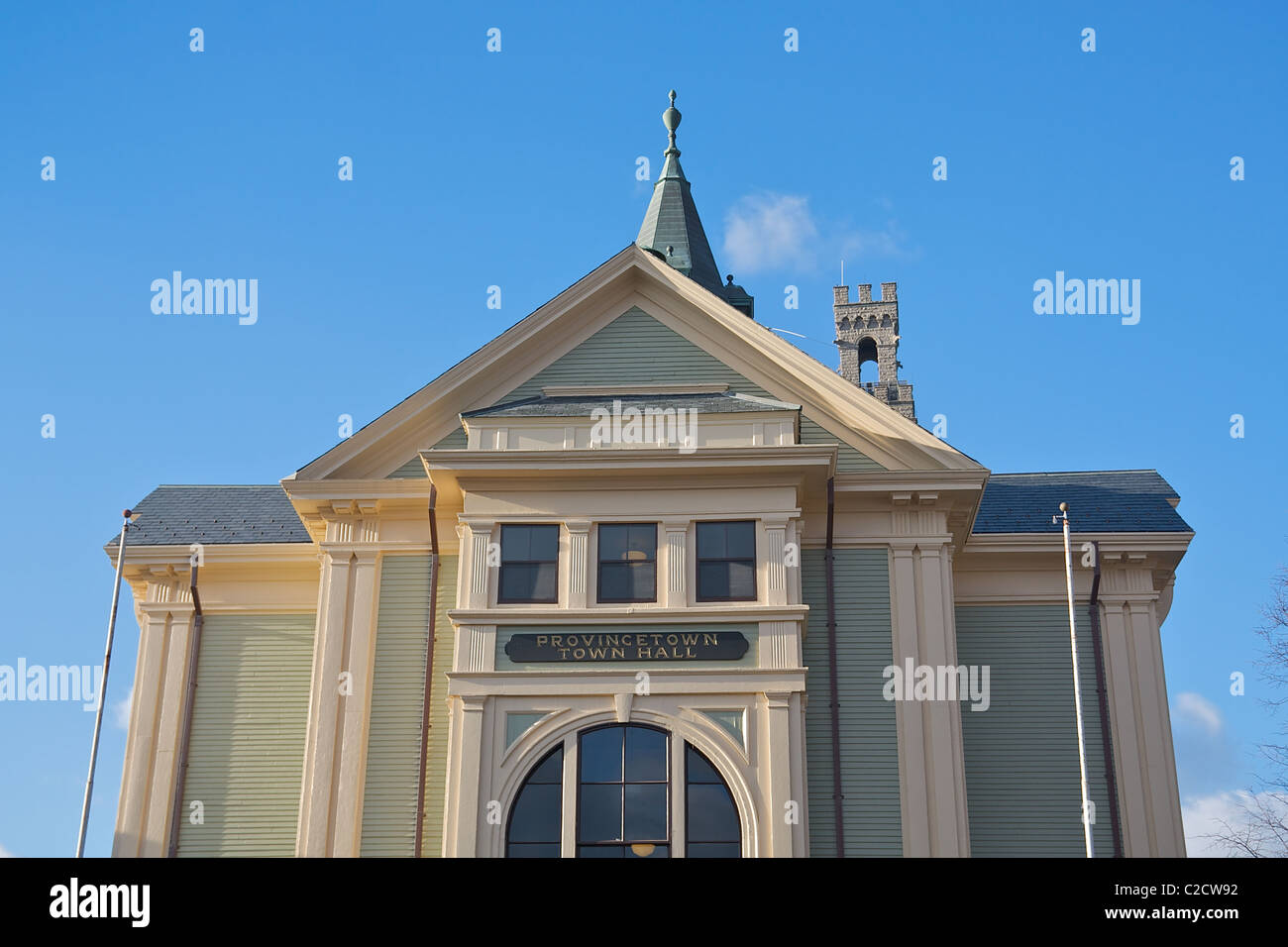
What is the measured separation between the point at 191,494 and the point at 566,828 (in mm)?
11741

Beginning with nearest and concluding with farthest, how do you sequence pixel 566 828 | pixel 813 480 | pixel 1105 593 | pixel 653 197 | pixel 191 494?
pixel 566 828, pixel 813 480, pixel 1105 593, pixel 191 494, pixel 653 197

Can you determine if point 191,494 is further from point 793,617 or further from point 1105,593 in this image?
point 1105,593

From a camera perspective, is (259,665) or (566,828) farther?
(259,665)

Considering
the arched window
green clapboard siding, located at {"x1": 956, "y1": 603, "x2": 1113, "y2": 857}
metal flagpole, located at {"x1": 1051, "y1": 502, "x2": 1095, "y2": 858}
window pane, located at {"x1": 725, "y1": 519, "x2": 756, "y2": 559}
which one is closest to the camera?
the arched window

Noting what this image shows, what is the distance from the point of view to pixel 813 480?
995 inches

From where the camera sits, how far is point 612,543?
25109mm

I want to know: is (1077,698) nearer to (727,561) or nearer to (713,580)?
(727,561)

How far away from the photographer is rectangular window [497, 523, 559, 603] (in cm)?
2478

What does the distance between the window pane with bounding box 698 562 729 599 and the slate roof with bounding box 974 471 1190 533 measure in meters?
6.00

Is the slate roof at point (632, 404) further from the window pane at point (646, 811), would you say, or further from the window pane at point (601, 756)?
the window pane at point (646, 811)

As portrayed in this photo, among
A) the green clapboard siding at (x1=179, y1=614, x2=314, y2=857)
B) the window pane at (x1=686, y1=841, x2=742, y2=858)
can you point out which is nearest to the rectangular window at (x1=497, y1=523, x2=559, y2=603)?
the window pane at (x1=686, y1=841, x2=742, y2=858)

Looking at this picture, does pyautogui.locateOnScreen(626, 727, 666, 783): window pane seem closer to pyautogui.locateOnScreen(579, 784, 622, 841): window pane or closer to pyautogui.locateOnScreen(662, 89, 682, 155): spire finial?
pyautogui.locateOnScreen(579, 784, 622, 841): window pane

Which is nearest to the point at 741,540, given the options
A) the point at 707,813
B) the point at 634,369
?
the point at 634,369
